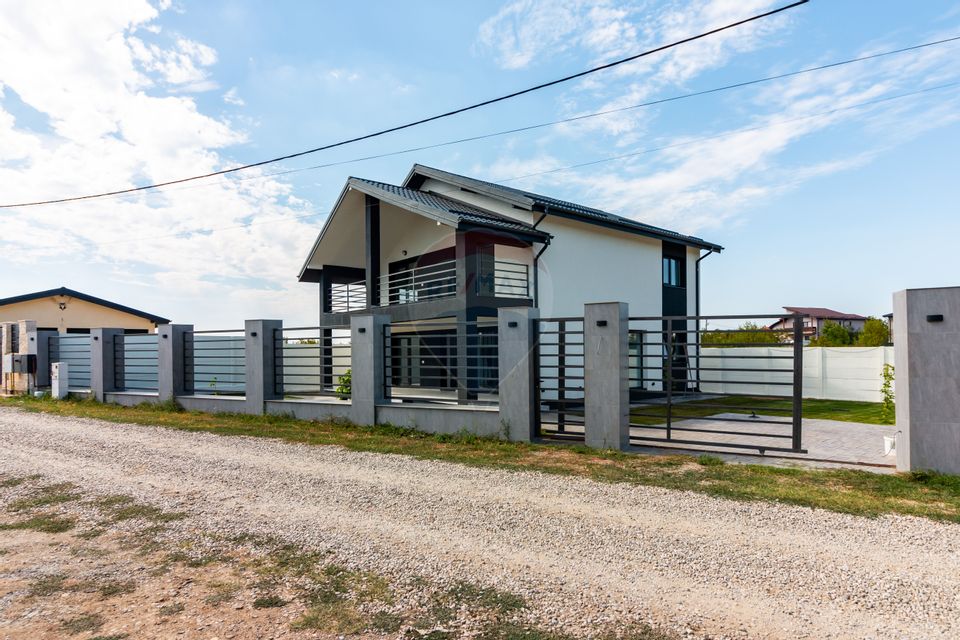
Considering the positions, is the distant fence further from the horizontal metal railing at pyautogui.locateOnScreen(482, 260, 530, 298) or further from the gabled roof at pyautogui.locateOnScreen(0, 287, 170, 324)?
the gabled roof at pyautogui.locateOnScreen(0, 287, 170, 324)

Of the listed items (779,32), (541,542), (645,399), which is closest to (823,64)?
(779,32)

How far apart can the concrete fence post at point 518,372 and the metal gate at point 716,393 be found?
176cm

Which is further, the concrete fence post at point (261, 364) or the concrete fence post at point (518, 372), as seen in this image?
the concrete fence post at point (261, 364)

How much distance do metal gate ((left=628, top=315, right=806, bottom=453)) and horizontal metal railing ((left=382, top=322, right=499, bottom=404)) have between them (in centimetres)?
359

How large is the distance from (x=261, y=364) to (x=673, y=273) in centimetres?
1620

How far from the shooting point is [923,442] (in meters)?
7.08

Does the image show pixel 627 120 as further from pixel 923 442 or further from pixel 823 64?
pixel 923 442

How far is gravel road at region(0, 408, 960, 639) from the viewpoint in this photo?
138 inches

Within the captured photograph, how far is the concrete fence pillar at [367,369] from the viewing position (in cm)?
1154

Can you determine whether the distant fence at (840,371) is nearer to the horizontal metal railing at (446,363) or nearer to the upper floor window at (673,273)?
the upper floor window at (673,273)

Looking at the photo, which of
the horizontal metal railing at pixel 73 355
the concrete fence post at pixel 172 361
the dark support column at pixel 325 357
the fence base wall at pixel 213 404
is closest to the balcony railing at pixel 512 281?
the dark support column at pixel 325 357

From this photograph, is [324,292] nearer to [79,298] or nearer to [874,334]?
[79,298]

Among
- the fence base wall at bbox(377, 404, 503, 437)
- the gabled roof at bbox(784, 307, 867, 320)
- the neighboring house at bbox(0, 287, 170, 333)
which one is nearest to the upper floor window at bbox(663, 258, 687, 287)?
the fence base wall at bbox(377, 404, 503, 437)

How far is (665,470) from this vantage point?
7523 millimetres
